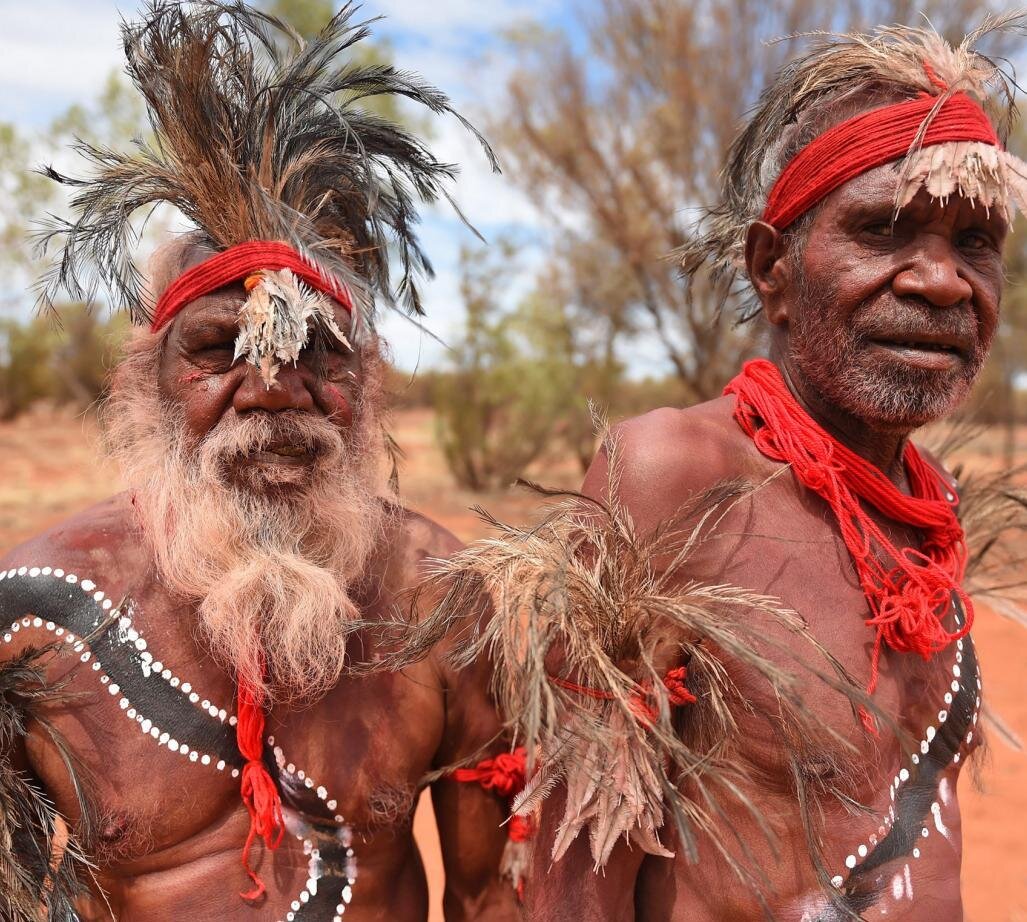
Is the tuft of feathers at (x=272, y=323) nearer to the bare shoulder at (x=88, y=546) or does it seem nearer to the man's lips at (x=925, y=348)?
the bare shoulder at (x=88, y=546)

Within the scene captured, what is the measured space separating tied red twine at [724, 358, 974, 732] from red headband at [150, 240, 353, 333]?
921mm

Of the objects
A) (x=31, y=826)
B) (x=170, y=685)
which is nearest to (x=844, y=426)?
(x=170, y=685)

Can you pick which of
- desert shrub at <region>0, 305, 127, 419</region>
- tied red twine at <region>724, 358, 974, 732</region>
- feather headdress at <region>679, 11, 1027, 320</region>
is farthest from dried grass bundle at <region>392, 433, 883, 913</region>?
desert shrub at <region>0, 305, 127, 419</region>

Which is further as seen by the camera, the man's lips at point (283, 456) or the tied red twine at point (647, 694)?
the man's lips at point (283, 456)

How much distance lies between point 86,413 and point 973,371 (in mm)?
2093

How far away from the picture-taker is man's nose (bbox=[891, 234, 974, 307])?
171cm

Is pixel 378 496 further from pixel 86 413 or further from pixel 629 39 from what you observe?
pixel 629 39

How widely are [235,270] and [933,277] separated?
4.44ft

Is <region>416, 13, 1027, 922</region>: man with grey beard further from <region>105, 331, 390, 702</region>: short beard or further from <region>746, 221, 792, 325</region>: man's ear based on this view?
<region>105, 331, 390, 702</region>: short beard

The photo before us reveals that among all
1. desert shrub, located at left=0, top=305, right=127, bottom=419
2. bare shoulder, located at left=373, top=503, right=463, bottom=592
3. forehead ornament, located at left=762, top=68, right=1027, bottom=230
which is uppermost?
desert shrub, located at left=0, top=305, right=127, bottom=419

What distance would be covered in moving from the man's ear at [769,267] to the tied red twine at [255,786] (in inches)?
51.3

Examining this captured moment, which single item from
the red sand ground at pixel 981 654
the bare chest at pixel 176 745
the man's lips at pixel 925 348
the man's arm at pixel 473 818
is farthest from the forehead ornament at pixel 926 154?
the bare chest at pixel 176 745

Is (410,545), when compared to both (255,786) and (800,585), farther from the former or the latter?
(800,585)

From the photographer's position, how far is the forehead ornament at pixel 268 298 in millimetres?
1917
